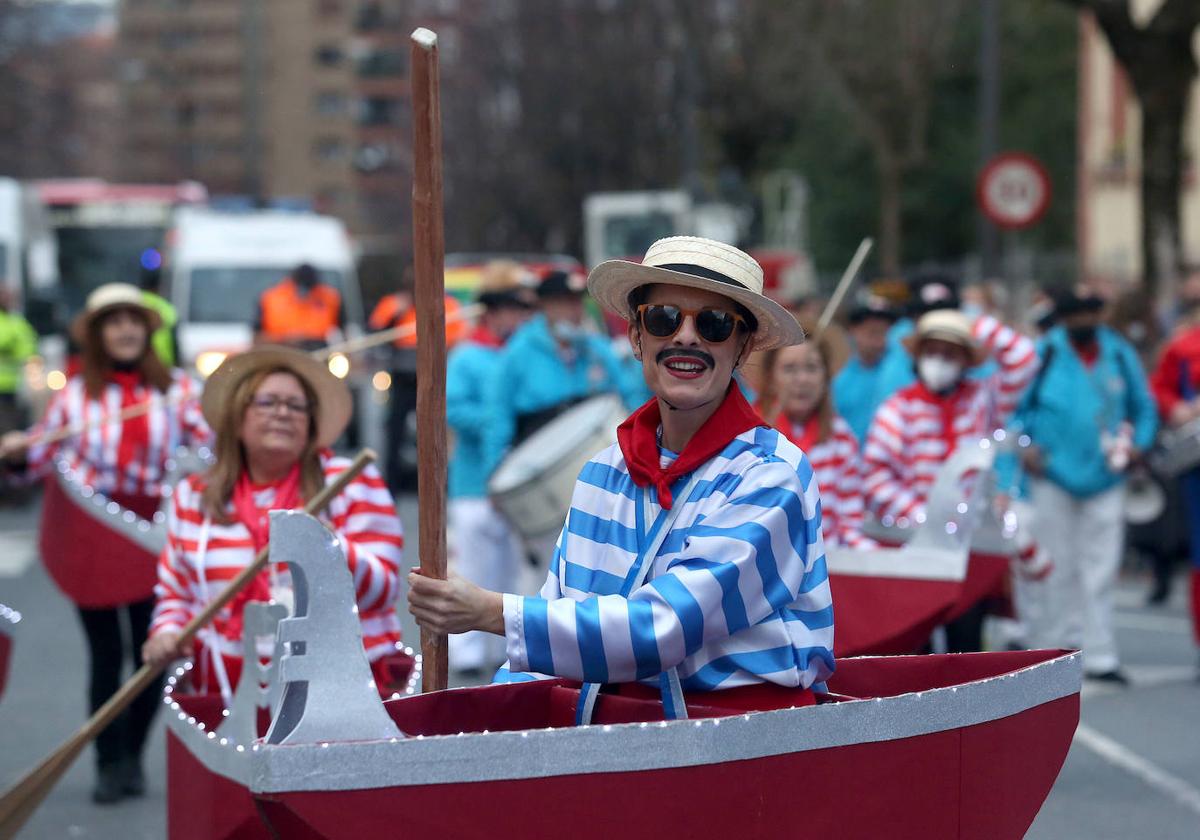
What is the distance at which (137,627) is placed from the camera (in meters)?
7.64

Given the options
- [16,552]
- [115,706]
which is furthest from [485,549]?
[16,552]

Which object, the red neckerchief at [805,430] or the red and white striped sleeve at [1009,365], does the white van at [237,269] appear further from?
the red neckerchief at [805,430]

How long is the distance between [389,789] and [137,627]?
4.62 metres

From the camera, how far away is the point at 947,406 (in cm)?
847

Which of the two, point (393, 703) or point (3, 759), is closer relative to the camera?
→ point (393, 703)

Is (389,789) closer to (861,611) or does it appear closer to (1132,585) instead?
(861,611)

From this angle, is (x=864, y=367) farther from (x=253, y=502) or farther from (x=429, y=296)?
(x=429, y=296)

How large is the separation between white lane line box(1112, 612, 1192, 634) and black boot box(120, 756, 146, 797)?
6.40m

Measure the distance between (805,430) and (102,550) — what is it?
2.59 metres

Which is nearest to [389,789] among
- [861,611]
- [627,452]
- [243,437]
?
[627,452]

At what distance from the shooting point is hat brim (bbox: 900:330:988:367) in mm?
8430

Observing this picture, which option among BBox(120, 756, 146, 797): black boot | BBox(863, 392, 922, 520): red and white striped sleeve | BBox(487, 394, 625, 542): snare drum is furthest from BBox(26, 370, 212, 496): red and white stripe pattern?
BBox(863, 392, 922, 520): red and white striped sleeve

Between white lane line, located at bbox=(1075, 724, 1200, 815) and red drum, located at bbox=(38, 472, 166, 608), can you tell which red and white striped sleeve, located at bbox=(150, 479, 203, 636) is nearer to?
red drum, located at bbox=(38, 472, 166, 608)

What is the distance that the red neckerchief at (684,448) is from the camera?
3.60 m
